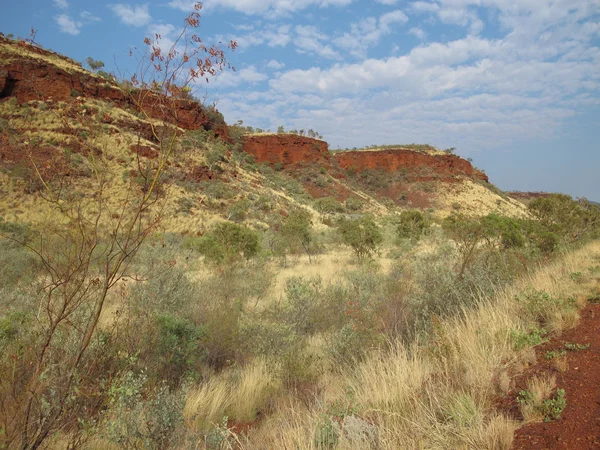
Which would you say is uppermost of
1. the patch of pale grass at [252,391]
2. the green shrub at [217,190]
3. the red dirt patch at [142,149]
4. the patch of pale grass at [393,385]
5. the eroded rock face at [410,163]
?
the eroded rock face at [410,163]

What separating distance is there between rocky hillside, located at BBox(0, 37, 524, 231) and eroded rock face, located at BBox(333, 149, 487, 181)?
16 centimetres

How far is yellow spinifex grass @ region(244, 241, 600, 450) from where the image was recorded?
2436 mm

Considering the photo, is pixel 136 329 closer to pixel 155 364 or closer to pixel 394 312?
pixel 155 364

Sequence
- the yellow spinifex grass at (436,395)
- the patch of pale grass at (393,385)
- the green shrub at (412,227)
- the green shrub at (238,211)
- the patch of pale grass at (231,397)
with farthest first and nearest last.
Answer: the green shrub at (238,211), the green shrub at (412,227), the patch of pale grass at (231,397), the patch of pale grass at (393,385), the yellow spinifex grass at (436,395)

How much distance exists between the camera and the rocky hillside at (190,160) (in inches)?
111

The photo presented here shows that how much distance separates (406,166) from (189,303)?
5490 centimetres

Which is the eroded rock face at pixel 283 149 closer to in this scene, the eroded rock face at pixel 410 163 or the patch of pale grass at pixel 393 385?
the eroded rock face at pixel 410 163

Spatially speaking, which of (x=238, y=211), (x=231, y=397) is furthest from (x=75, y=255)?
(x=238, y=211)

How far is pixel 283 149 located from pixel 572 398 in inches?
2116

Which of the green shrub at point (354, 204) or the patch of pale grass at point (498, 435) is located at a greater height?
the green shrub at point (354, 204)

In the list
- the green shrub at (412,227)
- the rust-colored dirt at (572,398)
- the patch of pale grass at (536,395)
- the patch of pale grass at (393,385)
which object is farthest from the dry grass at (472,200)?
the patch of pale grass at (536,395)

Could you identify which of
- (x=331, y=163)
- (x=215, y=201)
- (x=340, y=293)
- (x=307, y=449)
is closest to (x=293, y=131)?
(x=331, y=163)

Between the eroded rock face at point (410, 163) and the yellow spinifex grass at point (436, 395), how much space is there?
54.2 m

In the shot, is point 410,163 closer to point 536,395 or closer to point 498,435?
point 536,395
